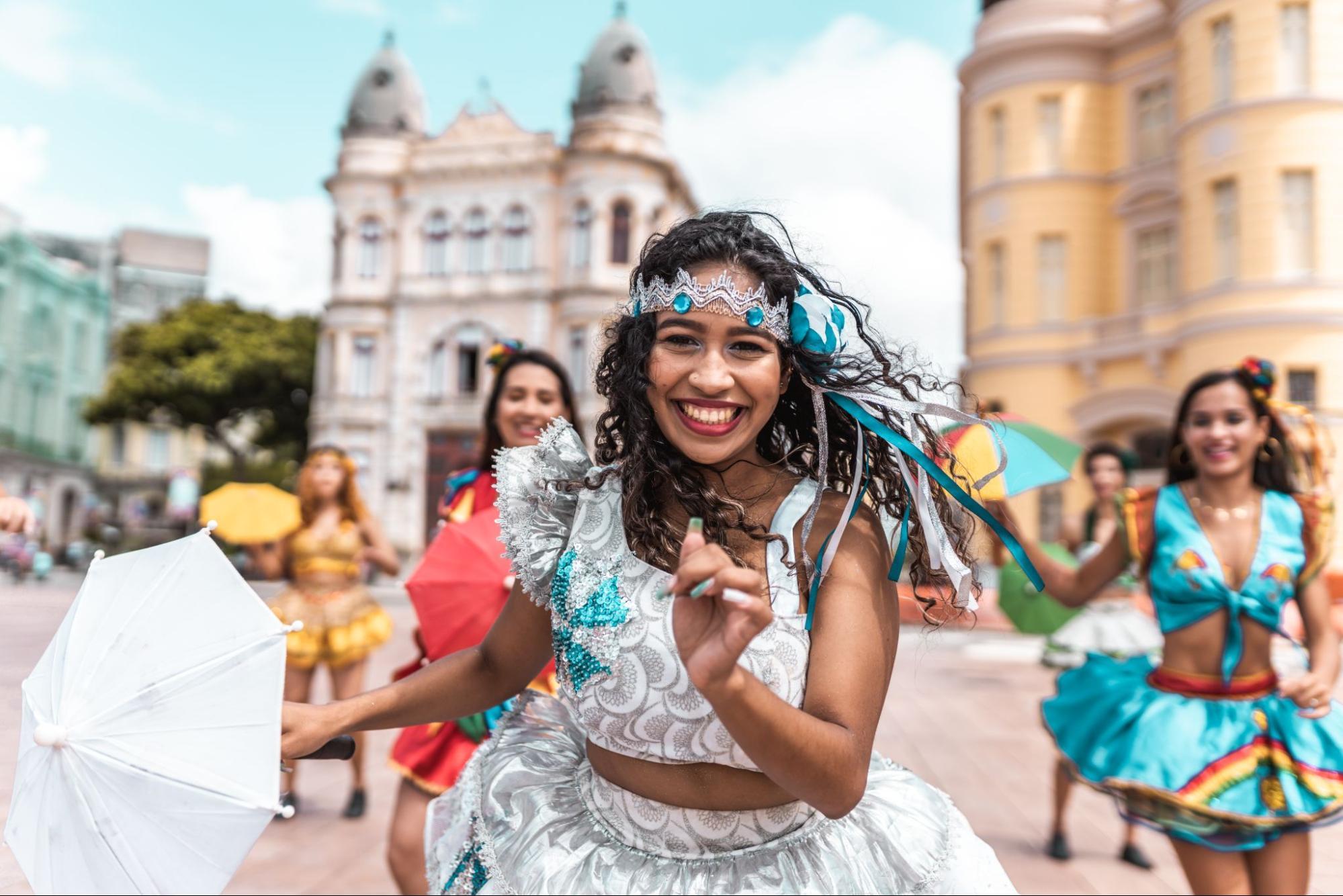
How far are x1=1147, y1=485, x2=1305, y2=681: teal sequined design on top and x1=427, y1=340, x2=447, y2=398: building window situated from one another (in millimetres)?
30994

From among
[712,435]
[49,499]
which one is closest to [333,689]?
[712,435]

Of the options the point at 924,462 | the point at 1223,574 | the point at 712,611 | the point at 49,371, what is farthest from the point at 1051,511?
the point at 49,371

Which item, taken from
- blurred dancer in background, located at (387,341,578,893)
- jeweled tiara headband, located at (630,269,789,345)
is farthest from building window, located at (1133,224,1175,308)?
jeweled tiara headband, located at (630,269,789,345)

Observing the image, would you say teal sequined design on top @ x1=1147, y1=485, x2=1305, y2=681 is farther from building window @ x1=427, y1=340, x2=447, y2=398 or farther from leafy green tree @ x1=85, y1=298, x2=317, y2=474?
leafy green tree @ x1=85, y1=298, x2=317, y2=474

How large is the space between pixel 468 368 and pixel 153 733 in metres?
32.7

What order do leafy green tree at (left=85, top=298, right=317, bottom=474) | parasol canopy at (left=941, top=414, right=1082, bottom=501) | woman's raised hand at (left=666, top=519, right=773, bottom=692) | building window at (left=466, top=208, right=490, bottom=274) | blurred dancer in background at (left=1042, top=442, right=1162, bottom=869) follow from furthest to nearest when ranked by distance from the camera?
leafy green tree at (left=85, top=298, right=317, bottom=474)
building window at (left=466, top=208, right=490, bottom=274)
blurred dancer in background at (left=1042, top=442, right=1162, bottom=869)
parasol canopy at (left=941, top=414, right=1082, bottom=501)
woman's raised hand at (left=666, top=519, right=773, bottom=692)

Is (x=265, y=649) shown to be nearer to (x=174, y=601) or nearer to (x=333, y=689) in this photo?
(x=174, y=601)

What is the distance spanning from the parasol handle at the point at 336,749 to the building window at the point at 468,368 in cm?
3184

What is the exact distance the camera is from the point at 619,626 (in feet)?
5.98

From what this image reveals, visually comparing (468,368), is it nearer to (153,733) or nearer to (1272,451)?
(1272,451)

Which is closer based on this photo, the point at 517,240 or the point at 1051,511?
the point at 1051,511

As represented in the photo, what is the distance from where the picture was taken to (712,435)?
5.97 feet

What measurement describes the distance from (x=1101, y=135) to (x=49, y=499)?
43562 mm

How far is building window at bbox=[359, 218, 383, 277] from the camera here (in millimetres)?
34125
